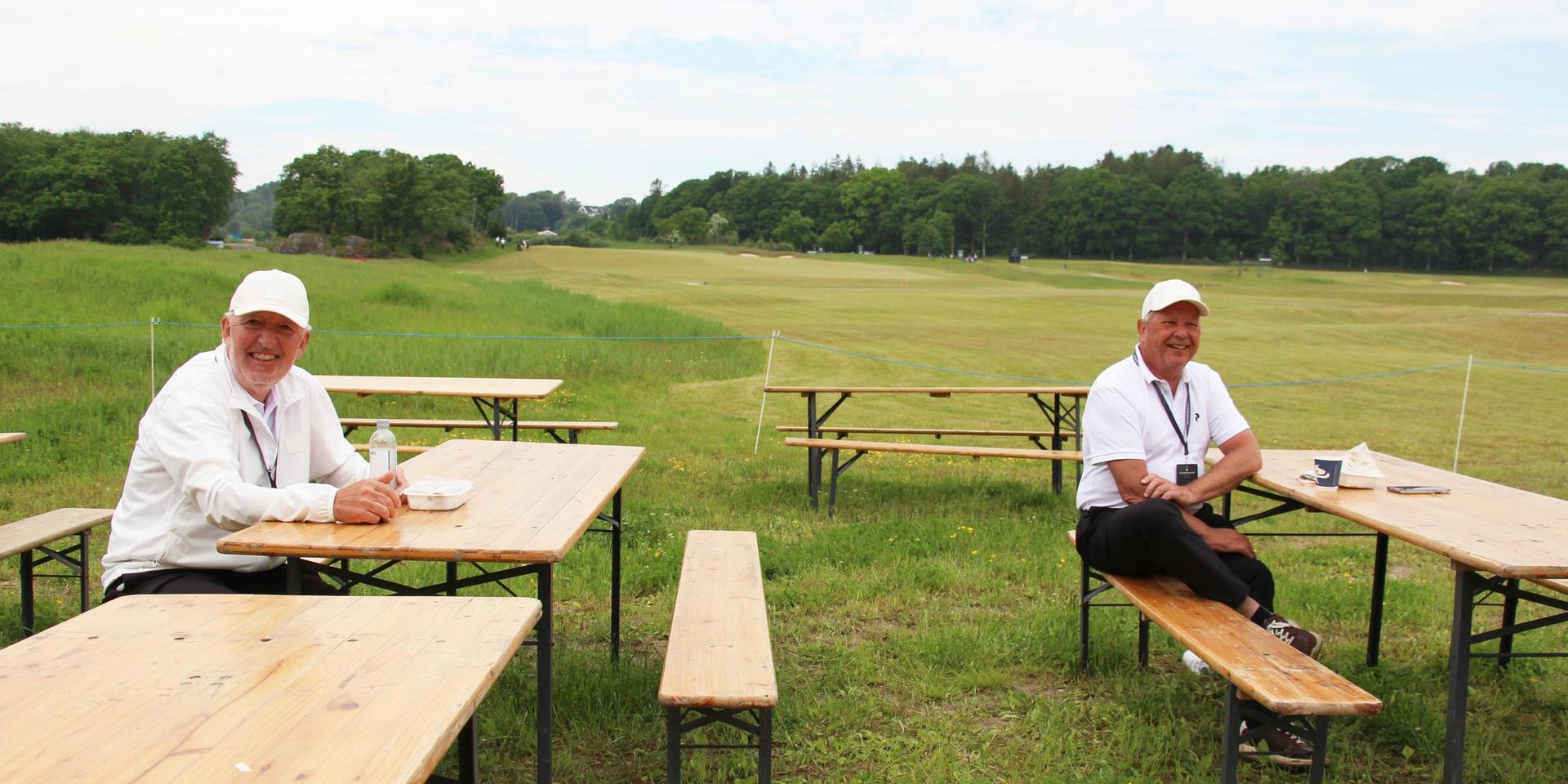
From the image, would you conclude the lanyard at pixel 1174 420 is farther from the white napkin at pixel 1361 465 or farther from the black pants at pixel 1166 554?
the white napkin at pixel 1361 465

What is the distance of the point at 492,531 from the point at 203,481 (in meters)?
0.86

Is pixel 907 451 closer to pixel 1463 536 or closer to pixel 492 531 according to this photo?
pixel 1463 536

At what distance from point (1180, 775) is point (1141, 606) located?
23.5 inches

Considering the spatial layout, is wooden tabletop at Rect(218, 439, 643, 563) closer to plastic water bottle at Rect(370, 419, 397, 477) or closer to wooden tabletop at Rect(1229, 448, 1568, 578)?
plastic water bottle at Rect(370, 419, 397, 477)

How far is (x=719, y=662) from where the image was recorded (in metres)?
3.36

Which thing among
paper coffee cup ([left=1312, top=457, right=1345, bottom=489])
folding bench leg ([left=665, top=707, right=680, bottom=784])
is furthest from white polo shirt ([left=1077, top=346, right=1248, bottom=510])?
folding bench leg ([left=665, top=707, right=680, bottom=784])

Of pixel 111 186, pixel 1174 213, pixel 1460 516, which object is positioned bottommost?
pixel 1460 516

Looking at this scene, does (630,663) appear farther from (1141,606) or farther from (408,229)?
(408,229)

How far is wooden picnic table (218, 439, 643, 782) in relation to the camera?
9.53 feet

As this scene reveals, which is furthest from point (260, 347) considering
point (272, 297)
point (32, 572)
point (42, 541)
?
point (32, 572)

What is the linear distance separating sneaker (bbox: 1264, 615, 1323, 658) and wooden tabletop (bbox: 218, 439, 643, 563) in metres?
2.44

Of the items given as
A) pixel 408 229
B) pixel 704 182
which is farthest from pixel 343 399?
pixel 704 182

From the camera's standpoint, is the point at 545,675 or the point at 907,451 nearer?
the point at 545,675

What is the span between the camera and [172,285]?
66.2ft
